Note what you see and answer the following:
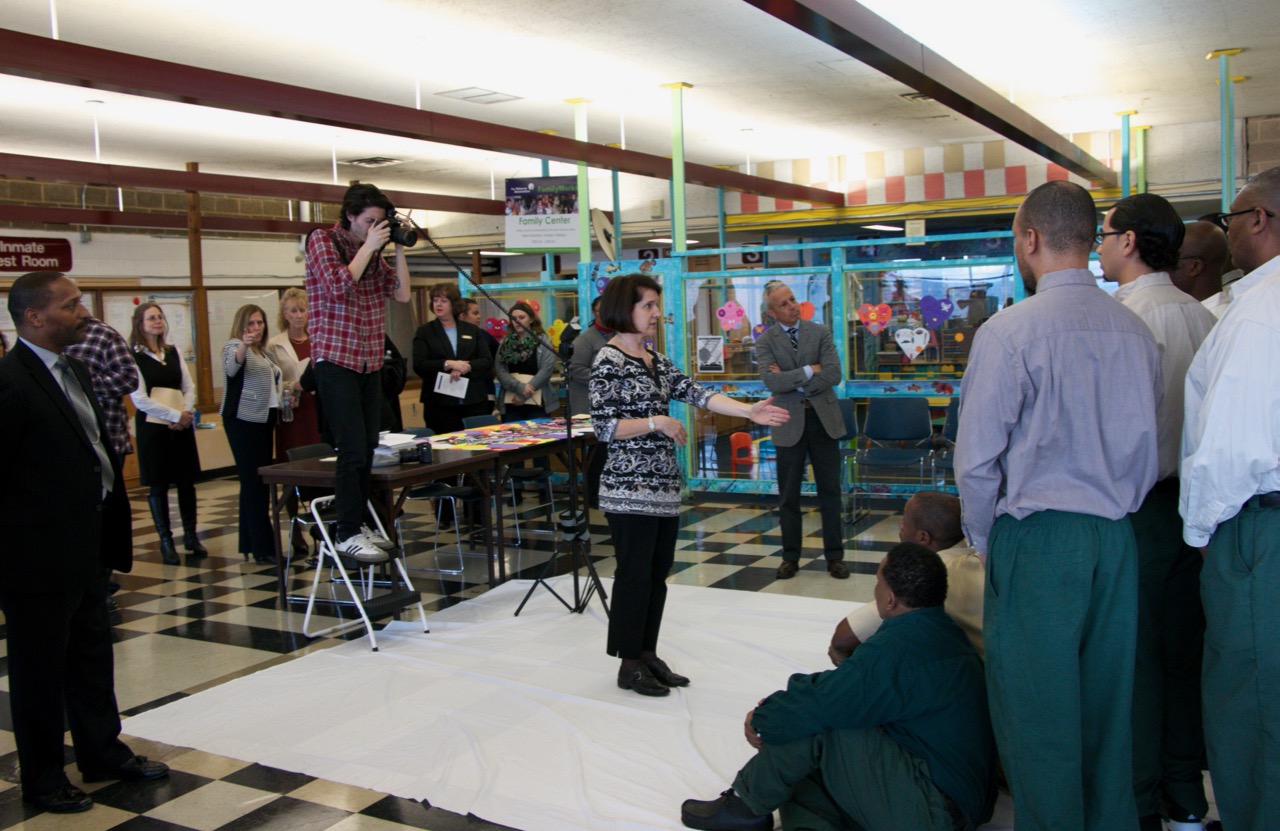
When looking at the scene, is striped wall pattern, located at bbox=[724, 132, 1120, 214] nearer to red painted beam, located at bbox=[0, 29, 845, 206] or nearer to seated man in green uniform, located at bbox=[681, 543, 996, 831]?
red painted beam, located at bbox=[0, 29, 845, 206]

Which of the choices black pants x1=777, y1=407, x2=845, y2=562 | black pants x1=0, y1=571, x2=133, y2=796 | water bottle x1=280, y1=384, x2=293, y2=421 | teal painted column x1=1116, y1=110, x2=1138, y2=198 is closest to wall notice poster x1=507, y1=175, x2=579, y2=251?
water bottle x1=280, y1=384, x2=293, y2=421

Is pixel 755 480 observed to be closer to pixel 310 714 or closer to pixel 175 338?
pixel 310 714

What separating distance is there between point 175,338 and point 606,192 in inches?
243

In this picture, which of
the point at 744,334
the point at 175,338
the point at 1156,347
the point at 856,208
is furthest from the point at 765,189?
the point at 1156,347

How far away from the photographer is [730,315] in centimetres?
870

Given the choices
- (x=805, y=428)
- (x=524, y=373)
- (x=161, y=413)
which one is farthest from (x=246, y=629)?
(x=524, y=373)

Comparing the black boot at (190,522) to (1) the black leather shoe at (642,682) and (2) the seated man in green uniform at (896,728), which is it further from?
(2) the seated man in green uniform at (896,728)

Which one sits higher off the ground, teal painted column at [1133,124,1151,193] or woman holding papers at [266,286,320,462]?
teal painted column at [1133,124,1151,193]

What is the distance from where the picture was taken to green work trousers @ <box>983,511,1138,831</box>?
2611mm

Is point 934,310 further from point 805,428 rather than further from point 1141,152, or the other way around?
point 1141,152

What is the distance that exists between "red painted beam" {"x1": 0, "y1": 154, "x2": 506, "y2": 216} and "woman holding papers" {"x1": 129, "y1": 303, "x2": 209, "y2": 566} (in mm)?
2179

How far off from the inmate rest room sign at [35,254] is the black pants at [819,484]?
29.1ft

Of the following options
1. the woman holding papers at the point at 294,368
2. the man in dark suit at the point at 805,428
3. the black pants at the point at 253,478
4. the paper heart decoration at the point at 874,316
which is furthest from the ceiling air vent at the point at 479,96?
the man in dark suit at the point at 805,428

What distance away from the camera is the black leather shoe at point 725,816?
3.21 meters
